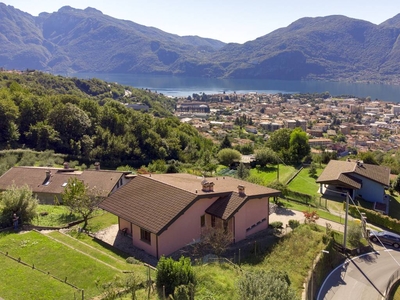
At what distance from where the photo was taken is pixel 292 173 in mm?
38750

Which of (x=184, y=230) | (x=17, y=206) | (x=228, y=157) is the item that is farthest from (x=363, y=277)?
(x=228, y=157)

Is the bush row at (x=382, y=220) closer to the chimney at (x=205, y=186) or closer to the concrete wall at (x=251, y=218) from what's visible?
the concrete wall at (x=251, y=218)

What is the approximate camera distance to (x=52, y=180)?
96.8 ft

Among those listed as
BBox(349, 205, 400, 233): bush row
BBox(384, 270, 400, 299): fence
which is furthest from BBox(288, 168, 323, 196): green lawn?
BBox(384, 270, 400, 299): fence

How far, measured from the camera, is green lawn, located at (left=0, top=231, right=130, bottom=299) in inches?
522

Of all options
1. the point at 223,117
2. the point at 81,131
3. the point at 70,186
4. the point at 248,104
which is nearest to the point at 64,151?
the point at 81,131

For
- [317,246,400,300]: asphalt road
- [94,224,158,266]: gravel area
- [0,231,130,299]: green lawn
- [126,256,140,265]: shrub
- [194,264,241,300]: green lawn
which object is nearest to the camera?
[194,264,241,300]: green lawn

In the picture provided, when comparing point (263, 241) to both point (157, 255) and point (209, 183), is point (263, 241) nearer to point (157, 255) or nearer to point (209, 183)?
point (209, 183)

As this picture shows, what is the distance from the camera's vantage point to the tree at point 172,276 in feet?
37.4

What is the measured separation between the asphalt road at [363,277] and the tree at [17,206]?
1573 centimetres

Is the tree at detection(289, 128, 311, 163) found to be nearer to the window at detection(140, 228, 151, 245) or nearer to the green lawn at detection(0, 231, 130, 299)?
the window at detection(140, 228, 151, 245)

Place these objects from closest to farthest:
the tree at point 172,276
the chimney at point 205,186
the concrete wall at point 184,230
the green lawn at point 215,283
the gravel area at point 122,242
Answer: the tree at point 172,276
the green lawn at point 215,283
the gravel area at point 122,242
the concrete wall at point 184,230
the chimney at point 205,186

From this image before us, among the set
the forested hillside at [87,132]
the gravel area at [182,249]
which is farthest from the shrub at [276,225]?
the forested hillside at [87,132]

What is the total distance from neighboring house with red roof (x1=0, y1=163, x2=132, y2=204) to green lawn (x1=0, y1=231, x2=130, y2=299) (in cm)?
1017
